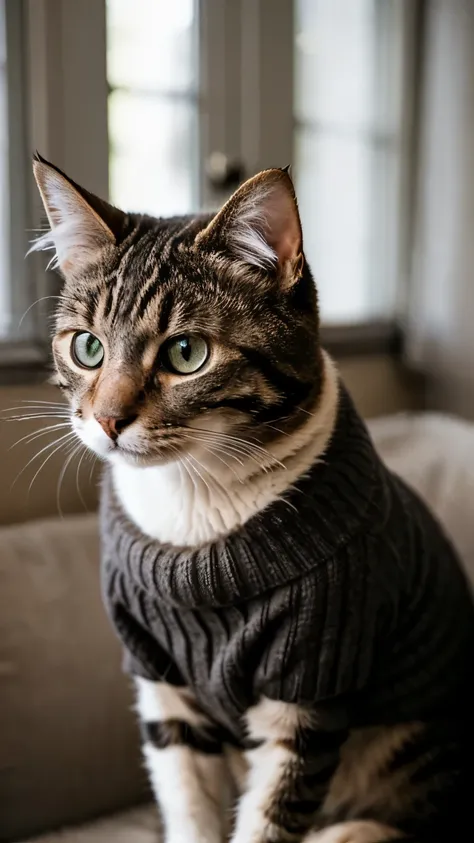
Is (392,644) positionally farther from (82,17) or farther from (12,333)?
(82,17)

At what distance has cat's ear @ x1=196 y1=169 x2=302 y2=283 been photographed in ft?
2.41

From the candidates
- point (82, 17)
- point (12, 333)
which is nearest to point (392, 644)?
point (12, 333)

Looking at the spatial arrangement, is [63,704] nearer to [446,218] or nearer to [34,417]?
[34,417]

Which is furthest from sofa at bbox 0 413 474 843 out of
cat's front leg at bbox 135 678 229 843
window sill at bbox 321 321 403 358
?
window sill at bbox 321 321 403 358

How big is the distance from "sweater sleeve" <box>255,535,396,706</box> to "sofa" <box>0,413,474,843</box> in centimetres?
37

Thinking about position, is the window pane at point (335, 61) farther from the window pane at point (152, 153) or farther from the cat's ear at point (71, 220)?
the cat's ear at point (71, 220)

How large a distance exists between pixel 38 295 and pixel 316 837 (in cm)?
67

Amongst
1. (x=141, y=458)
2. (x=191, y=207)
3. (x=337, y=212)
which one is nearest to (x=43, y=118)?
(x=191, y=207)

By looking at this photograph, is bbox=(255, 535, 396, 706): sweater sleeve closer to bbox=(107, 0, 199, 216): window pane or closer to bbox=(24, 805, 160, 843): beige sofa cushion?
bbox=(24, 805, 160, 843): beige sofa cushion

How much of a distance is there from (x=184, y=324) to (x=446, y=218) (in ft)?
3.42

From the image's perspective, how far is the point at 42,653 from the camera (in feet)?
3.63

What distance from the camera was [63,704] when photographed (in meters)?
1.11

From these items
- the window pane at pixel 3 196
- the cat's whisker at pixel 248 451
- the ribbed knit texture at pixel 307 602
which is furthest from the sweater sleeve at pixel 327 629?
the window pane at pixel 3 196

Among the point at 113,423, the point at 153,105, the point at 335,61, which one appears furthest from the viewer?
the point at 335,61
